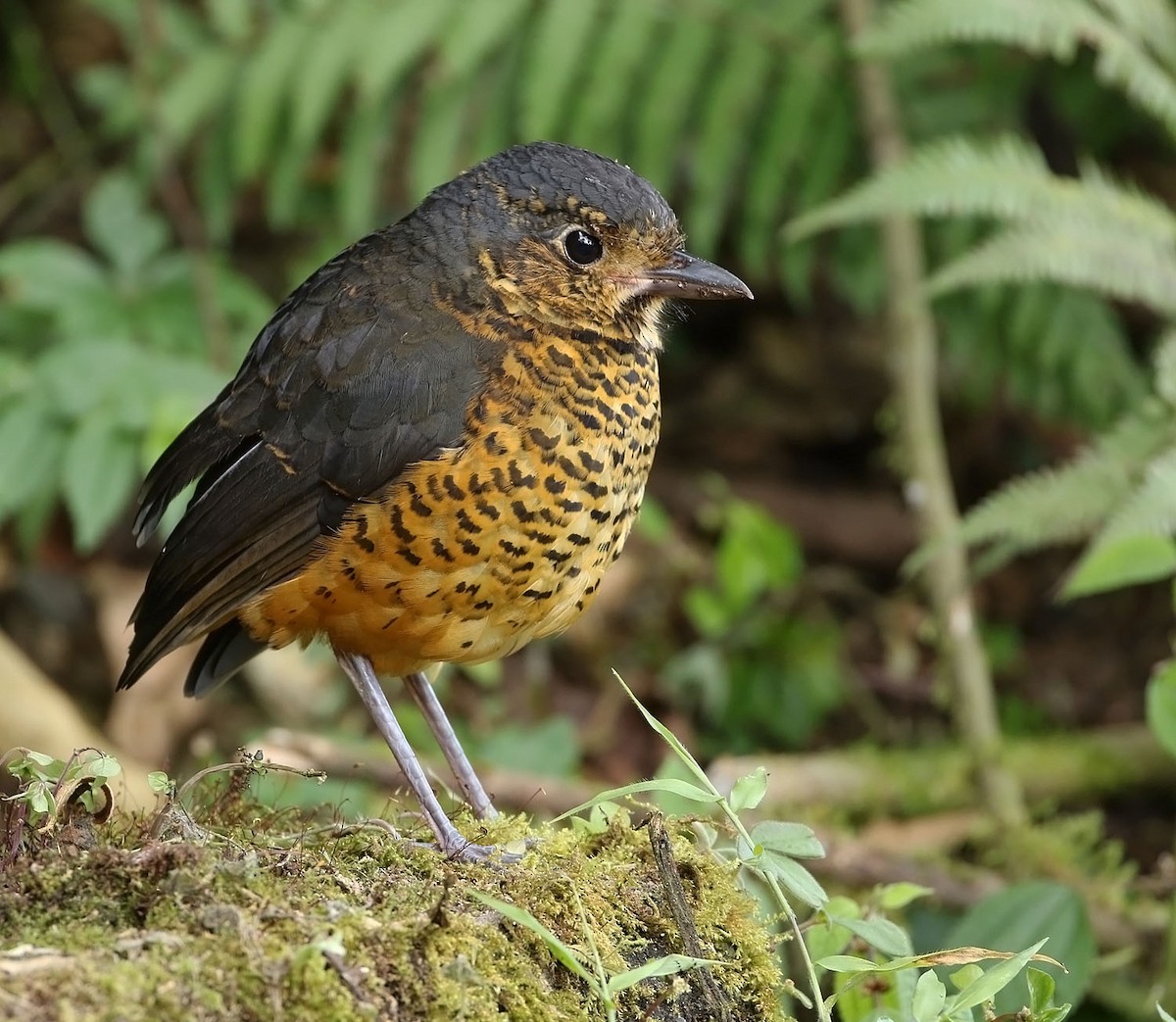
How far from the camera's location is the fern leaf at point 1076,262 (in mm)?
4668

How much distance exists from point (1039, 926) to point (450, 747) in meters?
1.49

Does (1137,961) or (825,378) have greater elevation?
(825,378)

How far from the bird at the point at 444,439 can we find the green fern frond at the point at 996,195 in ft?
4.68

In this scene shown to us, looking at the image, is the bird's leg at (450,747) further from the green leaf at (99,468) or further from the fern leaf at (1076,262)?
the fern leaf at (1076,262)

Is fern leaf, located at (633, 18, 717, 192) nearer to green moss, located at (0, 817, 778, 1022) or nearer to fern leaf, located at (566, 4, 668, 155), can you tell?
fern leaf, located at (566, 4, 668, 155)

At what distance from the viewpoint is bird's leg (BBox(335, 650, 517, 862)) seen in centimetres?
276

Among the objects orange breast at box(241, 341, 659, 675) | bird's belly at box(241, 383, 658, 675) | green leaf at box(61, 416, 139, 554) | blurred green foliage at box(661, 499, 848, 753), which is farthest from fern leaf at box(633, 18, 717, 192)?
bird's belly at box(241, 383, 658, 675)

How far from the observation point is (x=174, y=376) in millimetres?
4742

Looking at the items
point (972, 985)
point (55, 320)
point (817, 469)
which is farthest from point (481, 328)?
point (817, 469)

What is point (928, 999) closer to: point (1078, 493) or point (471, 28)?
point (1078, 493)

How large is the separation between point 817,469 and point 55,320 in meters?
3.70

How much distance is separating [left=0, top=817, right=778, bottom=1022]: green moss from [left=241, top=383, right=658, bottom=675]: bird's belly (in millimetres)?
601

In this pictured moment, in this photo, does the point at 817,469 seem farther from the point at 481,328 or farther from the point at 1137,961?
the point at 481,328

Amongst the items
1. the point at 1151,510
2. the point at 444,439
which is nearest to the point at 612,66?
the point at 1151,510
